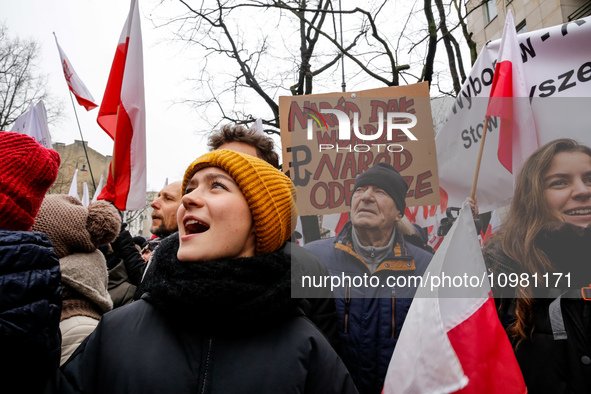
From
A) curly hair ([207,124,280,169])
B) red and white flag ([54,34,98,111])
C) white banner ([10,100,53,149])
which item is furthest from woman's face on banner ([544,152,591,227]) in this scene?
white banner ([10,100,53,149])

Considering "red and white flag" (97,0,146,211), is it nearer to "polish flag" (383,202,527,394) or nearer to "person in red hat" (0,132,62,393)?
"person in red hat" (0,132,62,393)

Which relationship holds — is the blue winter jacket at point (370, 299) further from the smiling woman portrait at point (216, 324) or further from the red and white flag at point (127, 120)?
the red and white flag at point (127, 120)

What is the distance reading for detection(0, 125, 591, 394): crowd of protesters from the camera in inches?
46.8

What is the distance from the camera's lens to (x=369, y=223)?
6.70 feet

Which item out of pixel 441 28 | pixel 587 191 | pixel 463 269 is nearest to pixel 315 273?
pixel 463 269

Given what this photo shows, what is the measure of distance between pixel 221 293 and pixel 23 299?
0.53 m

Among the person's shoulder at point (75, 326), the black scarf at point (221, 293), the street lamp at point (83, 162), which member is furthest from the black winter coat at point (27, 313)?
the street lamp at point (83, 162)

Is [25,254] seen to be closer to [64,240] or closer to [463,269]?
[64,240]

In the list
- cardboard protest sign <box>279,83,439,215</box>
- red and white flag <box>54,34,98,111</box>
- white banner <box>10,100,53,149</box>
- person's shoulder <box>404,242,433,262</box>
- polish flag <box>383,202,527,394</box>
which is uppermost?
red and white flag <box>54,34,98,111</box>

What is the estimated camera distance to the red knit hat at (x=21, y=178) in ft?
4.27

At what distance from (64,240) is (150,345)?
33.6 inches

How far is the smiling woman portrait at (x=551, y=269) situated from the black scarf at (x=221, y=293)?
1.14 metres

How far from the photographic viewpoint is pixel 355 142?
6.97ft

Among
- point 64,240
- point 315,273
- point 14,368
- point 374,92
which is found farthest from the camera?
point 374,92
